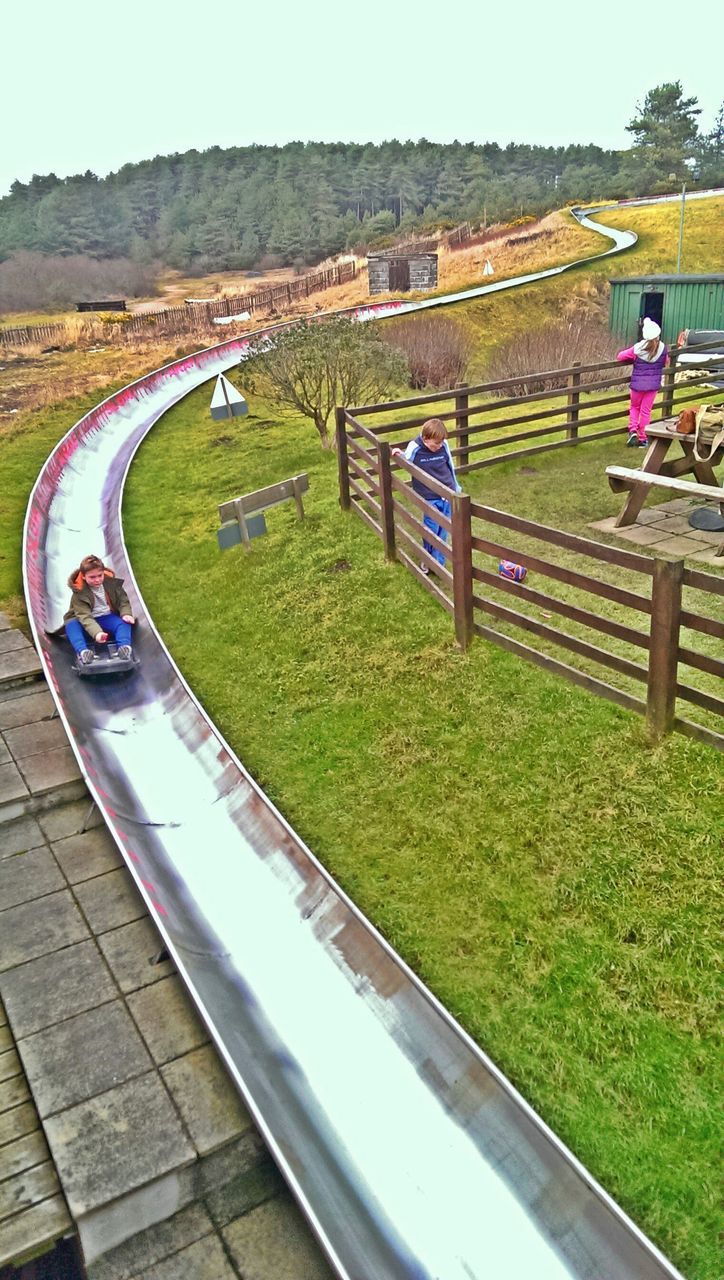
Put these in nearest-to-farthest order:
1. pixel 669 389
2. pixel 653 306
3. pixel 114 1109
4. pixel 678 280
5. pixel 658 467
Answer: pixel 114 1109, pixel 658 467, pixel 669 389, pixel 678 280, pixel 653 306

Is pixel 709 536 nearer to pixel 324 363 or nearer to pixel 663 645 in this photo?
pixel 663 645

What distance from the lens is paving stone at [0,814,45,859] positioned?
6033 mm

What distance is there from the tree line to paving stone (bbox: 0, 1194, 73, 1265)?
2636 inches

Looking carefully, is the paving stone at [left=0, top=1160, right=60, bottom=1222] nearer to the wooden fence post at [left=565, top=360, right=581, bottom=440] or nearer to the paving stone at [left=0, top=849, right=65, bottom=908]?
the paving stone at [left=0, top=849, right=65, bottom=908]

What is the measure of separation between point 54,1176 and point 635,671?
416 cm

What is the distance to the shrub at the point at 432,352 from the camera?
20812 mm

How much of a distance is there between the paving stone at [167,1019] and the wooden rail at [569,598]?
326 centimetres

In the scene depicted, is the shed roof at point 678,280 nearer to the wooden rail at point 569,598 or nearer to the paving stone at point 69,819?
the wooden rail at point 569,598

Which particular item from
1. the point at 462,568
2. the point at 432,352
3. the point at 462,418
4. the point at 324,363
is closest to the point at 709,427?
the point at 462,418

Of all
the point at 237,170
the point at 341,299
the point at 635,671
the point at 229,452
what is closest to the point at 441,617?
the point at 635,671

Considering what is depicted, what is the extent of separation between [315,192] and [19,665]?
3758 inches

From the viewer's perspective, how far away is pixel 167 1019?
459cm

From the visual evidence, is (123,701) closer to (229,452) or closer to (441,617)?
(441,617)

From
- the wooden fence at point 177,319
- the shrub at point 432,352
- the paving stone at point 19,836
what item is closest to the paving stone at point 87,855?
the paving stone at point 19,836
